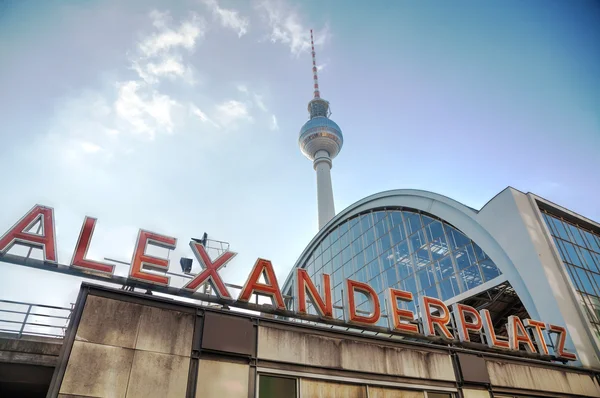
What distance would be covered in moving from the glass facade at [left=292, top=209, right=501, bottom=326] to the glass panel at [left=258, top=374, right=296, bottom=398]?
1880 cm

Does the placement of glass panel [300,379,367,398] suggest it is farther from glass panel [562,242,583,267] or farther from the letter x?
glass panel [562,242,583,267]

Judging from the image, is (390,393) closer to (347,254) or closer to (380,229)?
(380,229)

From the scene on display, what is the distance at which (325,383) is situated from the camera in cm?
1356

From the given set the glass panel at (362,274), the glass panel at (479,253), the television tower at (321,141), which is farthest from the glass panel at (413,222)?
the television tower at (321,141)

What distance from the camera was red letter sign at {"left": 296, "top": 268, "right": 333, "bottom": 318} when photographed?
16578 mm

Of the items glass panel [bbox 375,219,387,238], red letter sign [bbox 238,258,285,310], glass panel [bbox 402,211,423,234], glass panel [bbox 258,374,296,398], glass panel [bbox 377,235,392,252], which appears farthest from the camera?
glass panel [bbox 375,219,387,238]

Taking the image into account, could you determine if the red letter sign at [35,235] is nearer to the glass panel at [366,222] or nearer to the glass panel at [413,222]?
the glass panel at [413,222]

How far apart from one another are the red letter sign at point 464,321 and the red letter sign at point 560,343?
4035mm

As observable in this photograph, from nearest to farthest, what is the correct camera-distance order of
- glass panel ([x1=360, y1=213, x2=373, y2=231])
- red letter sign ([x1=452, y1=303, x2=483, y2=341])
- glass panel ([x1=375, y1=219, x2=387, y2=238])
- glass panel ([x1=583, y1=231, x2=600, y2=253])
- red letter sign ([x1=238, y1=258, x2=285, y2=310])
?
red letter sign ([x1=238, y1=258, x2=285, y2=310]), red letter sign ([x1=452, y1=303, x2=483, y2=341]), glass panel ([x1=583, y1=231, x2=600, y2=253]), glass panel ([x1=375, y1=219, x2=387, y2=238]), glass panel ([x1=360, y1=213, x2=373, y2=231])

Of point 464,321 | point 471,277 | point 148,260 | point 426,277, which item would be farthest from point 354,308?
point 426,277

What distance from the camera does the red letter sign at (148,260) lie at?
13.9 meters

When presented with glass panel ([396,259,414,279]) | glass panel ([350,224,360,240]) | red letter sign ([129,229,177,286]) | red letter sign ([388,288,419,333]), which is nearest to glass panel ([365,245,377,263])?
glass panel ([350,224,360,240])

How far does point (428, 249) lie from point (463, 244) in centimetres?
329

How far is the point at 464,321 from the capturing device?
1997 cm
